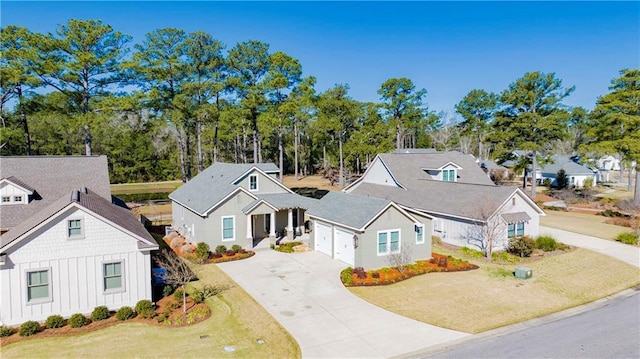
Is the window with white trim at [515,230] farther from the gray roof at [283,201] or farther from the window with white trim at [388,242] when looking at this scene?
the gray roof at [283,201]

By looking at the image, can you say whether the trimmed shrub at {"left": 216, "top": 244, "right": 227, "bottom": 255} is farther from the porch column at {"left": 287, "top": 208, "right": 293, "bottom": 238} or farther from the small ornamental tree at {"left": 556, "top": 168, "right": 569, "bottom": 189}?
the small ornamental tree at {"left": 556, "top": 168, "right": 569, "bottom": 189}

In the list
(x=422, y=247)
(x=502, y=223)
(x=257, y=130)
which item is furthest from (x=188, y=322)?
(x=257, y=130)

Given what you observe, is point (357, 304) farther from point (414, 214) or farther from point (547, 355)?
point (414, 214)

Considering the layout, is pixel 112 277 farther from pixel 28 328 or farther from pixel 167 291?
pixel 28 328

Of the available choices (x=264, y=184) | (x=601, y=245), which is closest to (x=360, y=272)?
(x=264, y=184)

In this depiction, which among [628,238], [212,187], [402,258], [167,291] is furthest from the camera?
[212,187]

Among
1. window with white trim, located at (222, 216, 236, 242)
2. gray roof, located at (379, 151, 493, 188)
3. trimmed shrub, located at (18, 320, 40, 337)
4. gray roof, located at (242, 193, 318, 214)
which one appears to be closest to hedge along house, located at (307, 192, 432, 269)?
gray roof, located at (242, 193, 318, 214)
